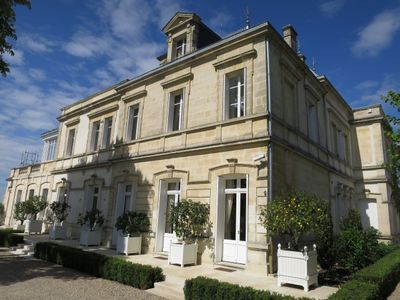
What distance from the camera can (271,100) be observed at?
902 cm

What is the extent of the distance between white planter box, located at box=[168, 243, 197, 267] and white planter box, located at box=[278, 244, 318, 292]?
9.37ft

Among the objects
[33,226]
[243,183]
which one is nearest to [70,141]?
[33,226]

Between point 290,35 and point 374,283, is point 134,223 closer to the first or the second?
point 374,283

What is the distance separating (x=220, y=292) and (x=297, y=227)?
251 centimetres

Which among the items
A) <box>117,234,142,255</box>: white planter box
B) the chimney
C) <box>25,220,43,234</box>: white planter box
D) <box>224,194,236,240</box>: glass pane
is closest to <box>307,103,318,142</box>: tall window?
the chimney

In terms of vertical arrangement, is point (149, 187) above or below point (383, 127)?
below

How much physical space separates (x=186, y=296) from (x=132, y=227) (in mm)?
5354

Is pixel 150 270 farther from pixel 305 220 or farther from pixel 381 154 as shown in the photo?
pixel 381 154

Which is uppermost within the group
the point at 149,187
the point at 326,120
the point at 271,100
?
the point at 326,120

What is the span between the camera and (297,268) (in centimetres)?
667

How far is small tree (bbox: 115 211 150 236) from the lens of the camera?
1077 cm

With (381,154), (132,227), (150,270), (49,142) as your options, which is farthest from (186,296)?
(49,142)

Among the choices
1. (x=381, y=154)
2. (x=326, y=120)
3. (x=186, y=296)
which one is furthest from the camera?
(x=381, y=154)

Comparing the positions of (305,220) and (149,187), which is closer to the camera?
(305,220)
